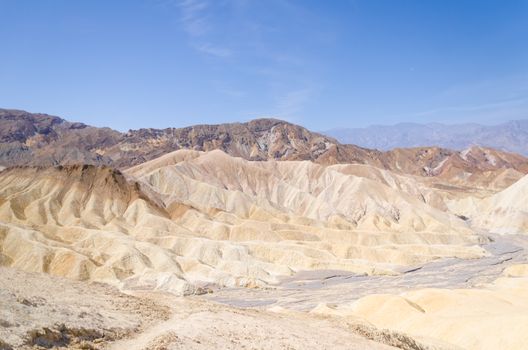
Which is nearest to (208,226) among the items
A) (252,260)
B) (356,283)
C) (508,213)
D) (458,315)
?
(252,260)

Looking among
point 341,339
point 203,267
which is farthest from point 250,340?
point 203,267

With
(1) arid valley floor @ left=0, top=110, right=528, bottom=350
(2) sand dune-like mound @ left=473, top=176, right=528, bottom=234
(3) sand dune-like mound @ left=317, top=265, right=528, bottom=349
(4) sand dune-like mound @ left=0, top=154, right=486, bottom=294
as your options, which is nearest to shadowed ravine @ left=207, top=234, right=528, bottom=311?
(1) arid valley floor @ left=0, top=110, right=528, bottom=350

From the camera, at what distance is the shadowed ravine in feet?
215

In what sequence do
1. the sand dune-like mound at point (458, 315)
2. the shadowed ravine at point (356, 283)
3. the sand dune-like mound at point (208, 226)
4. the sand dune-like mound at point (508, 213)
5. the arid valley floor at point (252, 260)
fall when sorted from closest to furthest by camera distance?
the arid valley floor at point (252, 260), the sand dune-like mound at point (458, 315), the shadowed ravine at point (356, 283), the sand dune-like mound at point (208, 226), the sand dune-like mound at point (508, 213)

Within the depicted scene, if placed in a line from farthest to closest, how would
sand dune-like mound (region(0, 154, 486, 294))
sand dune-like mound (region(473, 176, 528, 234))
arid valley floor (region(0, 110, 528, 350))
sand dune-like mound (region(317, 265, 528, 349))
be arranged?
1. sand dune-like mound (region(473, 176, 528, 234))
2. sand dune-like mound (region(0, 154, 486, 294))
3. sand dune-like mound (region(317, 265, 528, 349))
4. arid valley floor (region(0, 110, 528, 350))

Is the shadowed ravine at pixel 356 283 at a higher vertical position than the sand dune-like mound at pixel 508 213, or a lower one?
lower

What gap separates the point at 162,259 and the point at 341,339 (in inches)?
2362

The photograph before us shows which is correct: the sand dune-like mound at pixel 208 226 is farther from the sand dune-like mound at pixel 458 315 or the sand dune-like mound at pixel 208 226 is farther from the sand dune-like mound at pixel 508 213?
the sand dune-like mound at pixel 458 315

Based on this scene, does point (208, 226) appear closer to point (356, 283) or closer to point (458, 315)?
point (356, 283)

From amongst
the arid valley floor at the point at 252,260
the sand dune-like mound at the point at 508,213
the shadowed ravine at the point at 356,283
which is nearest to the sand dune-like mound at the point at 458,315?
the arid valley floor at the point at 252,260

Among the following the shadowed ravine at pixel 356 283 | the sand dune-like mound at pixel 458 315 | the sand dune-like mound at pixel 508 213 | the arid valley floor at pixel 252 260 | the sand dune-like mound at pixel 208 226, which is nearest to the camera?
the arid valley floor at pixel 252 260

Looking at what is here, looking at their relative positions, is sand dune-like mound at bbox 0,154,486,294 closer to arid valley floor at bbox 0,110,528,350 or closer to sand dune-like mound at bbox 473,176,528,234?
arid valley floor at bbox 0,110,528,350

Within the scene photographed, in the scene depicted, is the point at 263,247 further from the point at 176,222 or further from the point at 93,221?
the point at 93,221

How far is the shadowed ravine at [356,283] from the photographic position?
65.5 metres
